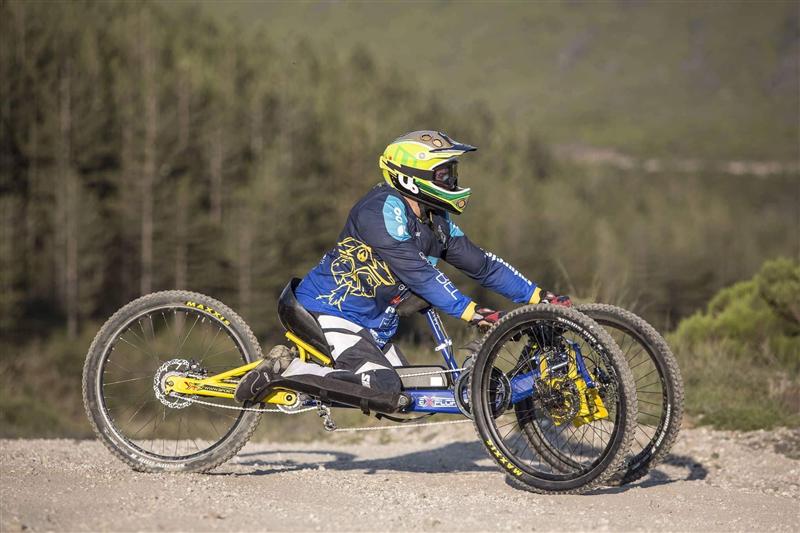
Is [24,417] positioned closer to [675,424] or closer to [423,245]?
[423,245]

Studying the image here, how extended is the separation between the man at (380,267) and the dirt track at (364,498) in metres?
0.75

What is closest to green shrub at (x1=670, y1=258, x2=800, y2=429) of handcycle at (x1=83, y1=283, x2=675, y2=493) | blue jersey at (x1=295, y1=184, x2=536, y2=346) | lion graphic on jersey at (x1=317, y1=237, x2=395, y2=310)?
handcycle at (x1=83, y1=283, x2=675, y2=493)

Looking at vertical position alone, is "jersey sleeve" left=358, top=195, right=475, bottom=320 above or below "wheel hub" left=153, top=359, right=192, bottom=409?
above

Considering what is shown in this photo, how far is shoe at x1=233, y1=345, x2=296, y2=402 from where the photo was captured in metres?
6.94

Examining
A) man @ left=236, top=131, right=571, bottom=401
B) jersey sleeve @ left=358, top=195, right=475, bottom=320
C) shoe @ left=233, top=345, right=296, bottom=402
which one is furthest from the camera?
shoe @ left=233, top=345, right=296, bottom=402

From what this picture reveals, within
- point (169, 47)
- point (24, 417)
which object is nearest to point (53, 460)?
point (24, 417)

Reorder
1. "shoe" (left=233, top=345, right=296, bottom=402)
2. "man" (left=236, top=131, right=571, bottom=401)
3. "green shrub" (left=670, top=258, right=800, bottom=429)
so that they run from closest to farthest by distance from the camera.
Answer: "man" (left=236, top=131, right=571, bottom=401) → "shoe" (left=233, top=345, right=296, bottom=402) → "green shrub" (left=670, top=258, right=800, bottom=429)

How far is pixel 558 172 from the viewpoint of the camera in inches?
3935

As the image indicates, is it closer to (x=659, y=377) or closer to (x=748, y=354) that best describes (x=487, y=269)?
(x=659, y=377)

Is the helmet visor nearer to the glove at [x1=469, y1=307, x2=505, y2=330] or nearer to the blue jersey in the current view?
the blue jersey

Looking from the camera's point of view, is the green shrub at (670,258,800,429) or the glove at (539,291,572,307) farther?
the green shrub at (670,258,800,429)

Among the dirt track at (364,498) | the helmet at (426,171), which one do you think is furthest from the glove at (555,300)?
the dirt track at (364,498)

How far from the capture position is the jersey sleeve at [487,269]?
288 inches

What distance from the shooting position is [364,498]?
242 inches
